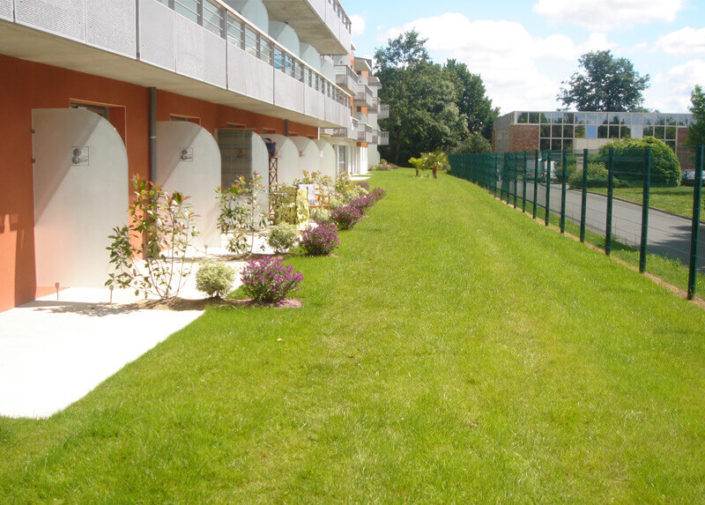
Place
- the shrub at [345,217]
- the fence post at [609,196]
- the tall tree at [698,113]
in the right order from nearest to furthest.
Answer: the fence post at [609,196]
the shrub at [345,217]
the tall tree at [698,113]

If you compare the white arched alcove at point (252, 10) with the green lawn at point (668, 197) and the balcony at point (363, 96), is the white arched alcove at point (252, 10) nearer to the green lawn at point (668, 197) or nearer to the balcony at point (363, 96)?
the green lawn at point (668, 197)

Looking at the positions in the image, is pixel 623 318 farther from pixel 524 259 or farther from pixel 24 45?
pixel 24 45

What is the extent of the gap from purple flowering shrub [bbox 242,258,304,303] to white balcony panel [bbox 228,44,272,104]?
21.1 ft

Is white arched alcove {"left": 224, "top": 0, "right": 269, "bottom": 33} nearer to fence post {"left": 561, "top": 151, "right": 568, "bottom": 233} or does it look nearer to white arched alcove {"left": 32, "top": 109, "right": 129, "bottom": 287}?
fence post {"left": 561, "top": 151, "right": 568, "bottom": 233}

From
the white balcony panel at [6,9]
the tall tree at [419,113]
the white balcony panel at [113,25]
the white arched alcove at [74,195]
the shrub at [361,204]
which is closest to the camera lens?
the white balcony panel at [6,9]

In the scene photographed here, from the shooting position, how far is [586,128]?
59.5m

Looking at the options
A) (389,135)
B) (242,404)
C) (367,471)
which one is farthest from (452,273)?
(389,135)

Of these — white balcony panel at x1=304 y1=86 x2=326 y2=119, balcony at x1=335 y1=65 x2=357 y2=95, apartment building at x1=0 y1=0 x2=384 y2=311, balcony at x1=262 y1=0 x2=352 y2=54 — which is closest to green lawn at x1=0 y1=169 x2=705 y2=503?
apartment building at x1=0 y1=0 x2=384 y2=311

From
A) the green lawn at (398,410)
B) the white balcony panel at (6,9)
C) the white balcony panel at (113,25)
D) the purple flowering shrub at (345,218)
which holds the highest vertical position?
the white balcony panel at (113,25)

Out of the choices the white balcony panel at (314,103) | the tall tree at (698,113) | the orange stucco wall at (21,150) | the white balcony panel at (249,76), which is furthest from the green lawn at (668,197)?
the tall tree at (698,113)

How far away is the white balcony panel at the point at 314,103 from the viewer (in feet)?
72.1

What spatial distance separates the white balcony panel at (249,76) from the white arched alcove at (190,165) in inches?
51.0

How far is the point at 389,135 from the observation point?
80.6 metres

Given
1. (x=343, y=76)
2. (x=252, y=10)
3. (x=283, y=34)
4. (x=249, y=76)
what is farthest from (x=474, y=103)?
(x=249, y=76)
